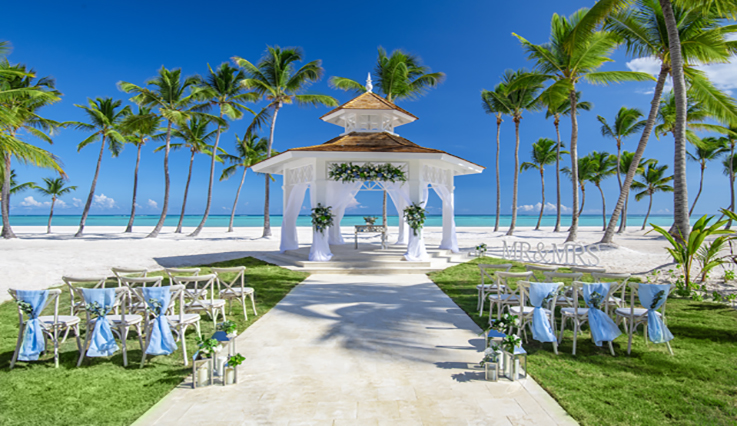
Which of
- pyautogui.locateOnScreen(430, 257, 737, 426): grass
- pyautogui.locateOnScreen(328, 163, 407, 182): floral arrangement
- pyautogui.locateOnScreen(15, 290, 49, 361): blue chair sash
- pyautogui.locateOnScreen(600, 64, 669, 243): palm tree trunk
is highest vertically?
pyautogui.locateOnScreen(600, 64, 669, 243): palm tree trunk

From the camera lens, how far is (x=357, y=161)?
11672mm

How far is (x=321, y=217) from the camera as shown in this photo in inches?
440

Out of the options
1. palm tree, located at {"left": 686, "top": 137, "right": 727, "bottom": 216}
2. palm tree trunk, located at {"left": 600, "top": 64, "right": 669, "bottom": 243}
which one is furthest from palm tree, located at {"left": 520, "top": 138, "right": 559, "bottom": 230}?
palm tree trunk, located at {"left": 600, "top": 64, "right": 669, "bottom": 243}

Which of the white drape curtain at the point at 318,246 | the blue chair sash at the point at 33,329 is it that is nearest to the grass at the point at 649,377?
the blue chair sash at the point at 33,329

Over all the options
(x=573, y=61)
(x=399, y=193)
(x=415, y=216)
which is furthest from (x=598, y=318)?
(x=573, y=61)

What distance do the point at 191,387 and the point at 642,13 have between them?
Answer: 56.4 ft

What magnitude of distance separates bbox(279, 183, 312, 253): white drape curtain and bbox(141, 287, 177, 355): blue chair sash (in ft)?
27.8

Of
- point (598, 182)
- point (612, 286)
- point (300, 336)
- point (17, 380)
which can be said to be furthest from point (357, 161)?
point (598, 182)

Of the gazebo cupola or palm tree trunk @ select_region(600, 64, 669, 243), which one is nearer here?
the gazebo cupola

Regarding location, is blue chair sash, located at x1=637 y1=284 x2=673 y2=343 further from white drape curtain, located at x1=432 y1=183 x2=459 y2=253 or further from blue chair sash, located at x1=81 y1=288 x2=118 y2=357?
white drape curtain, located at x1=432 y1=183 x2=459 y2=253

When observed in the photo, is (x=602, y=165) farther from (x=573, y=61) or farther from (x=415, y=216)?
(x=415, y=216)

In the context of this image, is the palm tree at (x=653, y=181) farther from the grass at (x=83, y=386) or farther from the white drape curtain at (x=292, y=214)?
the grass at (x=83, y=386)

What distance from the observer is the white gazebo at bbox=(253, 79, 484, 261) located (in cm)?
1128

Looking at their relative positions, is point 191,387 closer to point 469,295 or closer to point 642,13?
point 469,295
